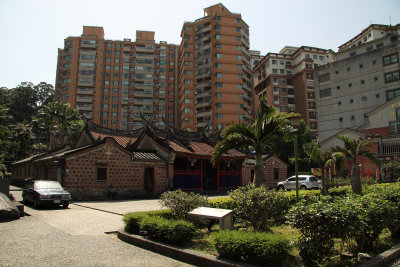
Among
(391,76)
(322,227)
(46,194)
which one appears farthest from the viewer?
(391,76)

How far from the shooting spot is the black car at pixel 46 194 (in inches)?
558

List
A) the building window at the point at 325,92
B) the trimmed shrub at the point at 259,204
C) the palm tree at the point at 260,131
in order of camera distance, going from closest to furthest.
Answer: the trimmed shrub at the point at 259,204 < the palm tree at the point at 260,131 < the building window at the point at 325,92

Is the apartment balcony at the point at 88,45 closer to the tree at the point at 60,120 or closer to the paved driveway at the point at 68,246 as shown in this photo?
the tree at the point at 60,120

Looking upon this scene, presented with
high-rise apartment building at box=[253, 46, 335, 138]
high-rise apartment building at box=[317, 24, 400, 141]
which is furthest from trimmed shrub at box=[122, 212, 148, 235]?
high-rise apartment building at box=[253, 46, 335, 138]

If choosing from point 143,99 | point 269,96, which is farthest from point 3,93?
point 269,96

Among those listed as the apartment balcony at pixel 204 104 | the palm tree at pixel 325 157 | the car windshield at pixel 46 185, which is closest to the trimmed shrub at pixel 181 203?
the car windshield at pixel 46 185

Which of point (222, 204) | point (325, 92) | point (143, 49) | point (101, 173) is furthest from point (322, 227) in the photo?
point (143, 49)

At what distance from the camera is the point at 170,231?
671 centimetres

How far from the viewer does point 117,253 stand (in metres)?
6.51

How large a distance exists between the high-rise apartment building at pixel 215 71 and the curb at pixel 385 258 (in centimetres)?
5431

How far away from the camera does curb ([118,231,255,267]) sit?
5375mm

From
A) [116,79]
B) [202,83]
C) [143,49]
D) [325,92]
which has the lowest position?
[325,92]

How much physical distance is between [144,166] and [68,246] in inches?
578

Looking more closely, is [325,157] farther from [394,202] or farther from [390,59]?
[390,59]
